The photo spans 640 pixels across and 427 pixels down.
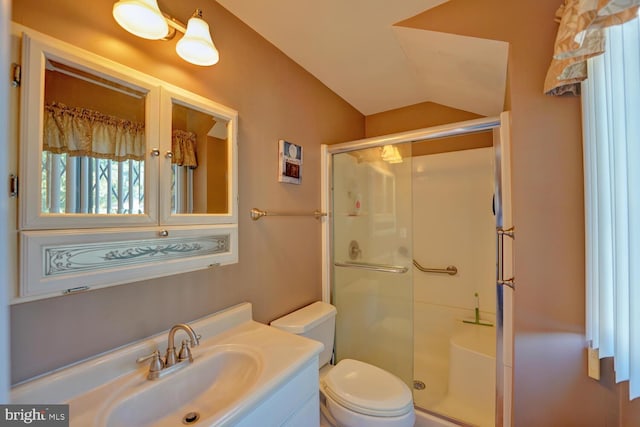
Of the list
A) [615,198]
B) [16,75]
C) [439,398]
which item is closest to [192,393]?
[16,75]

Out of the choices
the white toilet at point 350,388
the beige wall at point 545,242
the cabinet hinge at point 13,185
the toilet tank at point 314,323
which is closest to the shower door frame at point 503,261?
the beige wall at point 545,242

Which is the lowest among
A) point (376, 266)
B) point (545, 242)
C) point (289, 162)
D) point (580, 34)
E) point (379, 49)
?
point (376, 266)

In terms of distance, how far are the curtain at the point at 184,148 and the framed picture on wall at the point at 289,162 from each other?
556 millimetres

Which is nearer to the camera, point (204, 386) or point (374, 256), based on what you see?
point (204, 386)

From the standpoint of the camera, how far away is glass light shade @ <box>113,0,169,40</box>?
2.73 ft

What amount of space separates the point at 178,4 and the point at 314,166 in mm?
1099

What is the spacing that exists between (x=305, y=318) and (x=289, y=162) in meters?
0.96

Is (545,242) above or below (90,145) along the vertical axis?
below

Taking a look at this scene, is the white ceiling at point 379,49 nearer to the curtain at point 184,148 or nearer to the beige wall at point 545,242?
the beige wall at point 545,242

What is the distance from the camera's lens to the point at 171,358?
3.05 ft

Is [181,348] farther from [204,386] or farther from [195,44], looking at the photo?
[195,44]

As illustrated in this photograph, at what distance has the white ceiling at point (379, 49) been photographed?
124 cm

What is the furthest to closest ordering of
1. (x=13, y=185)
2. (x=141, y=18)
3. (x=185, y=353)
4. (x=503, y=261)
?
1. (x=503, y=261)
2. (x=185, y=353)
3. (x=141, y=18)
4. (x=13, y=185)

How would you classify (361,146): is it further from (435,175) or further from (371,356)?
(371,356)
